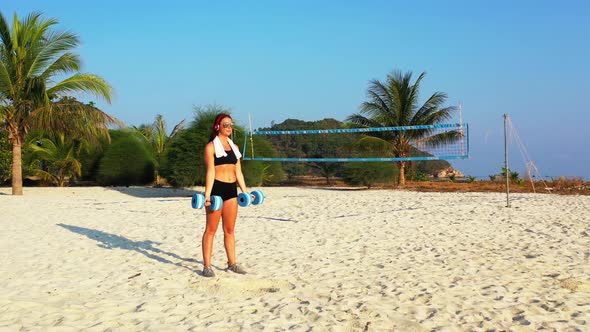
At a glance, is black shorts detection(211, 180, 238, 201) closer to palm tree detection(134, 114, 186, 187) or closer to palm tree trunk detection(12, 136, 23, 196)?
palm tree trunk detection(12, 136, 23, 196)

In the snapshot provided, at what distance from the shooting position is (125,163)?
63.7 feet

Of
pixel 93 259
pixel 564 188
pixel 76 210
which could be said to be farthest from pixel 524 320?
pixel 564 188

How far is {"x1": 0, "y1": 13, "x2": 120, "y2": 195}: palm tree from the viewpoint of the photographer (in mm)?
14484

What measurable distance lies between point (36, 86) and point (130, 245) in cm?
1021

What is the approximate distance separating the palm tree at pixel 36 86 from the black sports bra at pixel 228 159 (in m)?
11.6

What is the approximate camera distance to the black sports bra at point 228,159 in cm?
482

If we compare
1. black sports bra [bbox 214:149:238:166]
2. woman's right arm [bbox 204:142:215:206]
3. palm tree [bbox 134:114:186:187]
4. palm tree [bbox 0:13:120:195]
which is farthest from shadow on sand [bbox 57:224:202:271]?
palm tree [bbox 134:114:186:187]

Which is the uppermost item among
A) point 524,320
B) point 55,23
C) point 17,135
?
point 55,23

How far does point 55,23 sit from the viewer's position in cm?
1488

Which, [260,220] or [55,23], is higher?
[55,23]

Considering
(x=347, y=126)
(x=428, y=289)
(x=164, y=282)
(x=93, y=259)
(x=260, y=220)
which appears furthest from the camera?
(x=347, y=126)

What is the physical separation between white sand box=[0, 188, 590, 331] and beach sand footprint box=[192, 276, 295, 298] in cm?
2

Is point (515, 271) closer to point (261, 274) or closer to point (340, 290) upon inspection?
point (340, 290)

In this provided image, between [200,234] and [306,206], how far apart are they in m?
3.94
